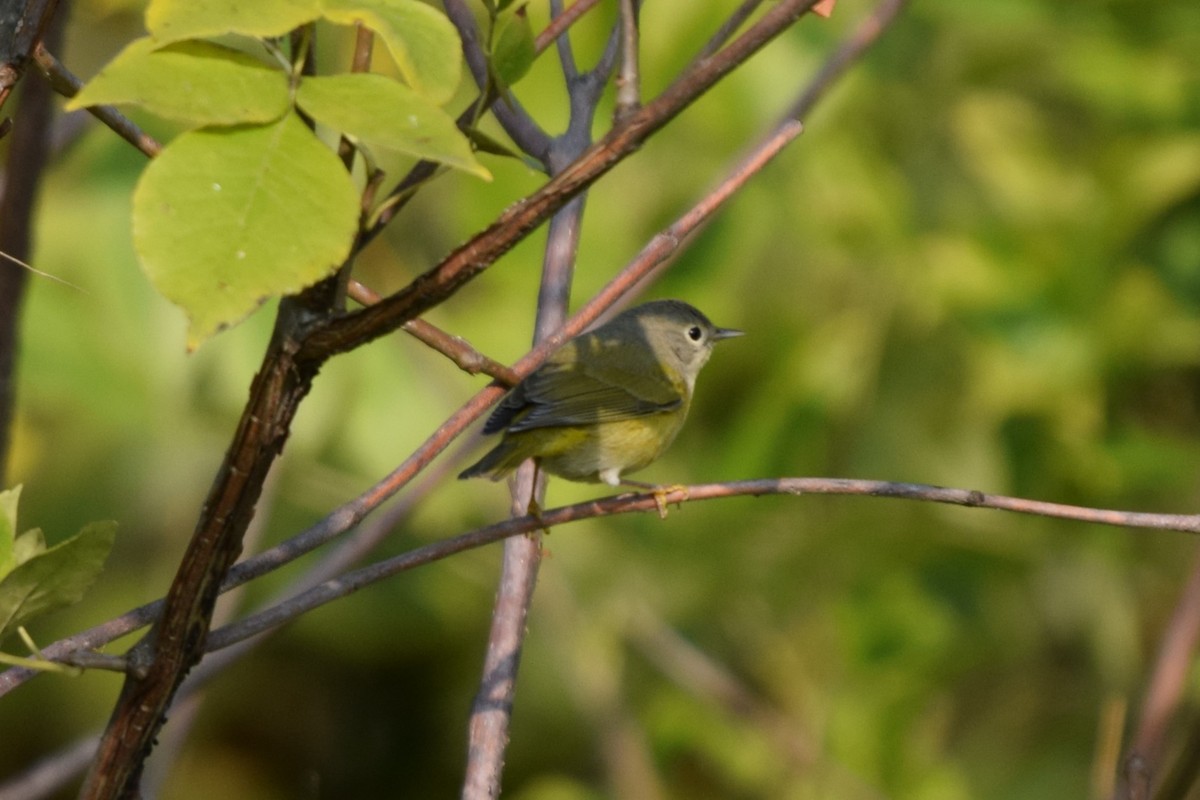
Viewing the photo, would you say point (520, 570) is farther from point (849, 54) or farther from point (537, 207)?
point (537, 207)

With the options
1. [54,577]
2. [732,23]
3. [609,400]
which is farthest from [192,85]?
[609,400]

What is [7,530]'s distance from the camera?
1.02 m

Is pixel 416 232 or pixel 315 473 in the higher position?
pixel 416 232

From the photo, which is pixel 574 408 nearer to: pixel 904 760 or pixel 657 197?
pixel 657 197

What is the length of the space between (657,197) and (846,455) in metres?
0.77

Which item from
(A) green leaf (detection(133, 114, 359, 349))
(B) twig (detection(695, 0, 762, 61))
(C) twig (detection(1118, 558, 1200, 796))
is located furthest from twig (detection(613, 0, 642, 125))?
(C) twig (detection(1118, 558, 1200, 796))

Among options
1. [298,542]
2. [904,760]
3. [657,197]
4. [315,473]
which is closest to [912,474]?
[904,760]

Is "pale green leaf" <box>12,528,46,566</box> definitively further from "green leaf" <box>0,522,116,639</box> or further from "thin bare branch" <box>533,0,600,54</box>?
"thin bare branch" <box>533,0,600,54</box>

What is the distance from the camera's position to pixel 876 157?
3.71 m

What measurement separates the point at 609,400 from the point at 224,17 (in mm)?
2174

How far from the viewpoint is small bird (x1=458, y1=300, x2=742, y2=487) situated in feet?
8.51

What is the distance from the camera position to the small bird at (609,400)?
102 inches

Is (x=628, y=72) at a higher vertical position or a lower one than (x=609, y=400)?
lower

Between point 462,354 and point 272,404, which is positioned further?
point 462,354
